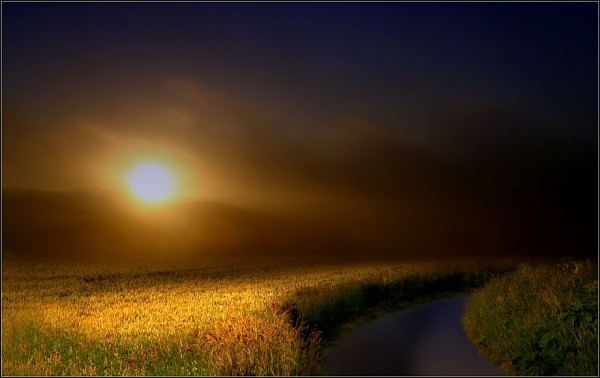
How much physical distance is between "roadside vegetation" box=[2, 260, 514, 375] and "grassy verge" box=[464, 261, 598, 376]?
5885mm

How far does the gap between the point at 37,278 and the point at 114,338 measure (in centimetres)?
2465

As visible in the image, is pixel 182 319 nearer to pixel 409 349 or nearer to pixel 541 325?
pixel 409 349

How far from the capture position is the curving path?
1719 cm

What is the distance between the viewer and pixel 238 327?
1484cm

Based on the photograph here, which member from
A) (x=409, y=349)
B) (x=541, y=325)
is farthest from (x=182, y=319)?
(x=541, y=325)

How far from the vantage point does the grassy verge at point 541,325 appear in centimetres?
1434

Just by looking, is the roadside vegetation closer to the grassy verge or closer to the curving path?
the curving path

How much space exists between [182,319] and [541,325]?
38.6 feet

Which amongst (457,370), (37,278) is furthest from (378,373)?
(37,278)

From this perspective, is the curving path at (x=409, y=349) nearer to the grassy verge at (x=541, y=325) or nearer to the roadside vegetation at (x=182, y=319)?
the grassy verge at (x=541, y=325)

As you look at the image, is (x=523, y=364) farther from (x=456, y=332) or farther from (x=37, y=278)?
(x=37, y=278)

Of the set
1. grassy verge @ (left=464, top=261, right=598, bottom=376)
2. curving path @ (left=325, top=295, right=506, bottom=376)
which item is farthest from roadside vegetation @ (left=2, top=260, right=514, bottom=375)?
grassy verge @ (left=464, top=261, right=598, bottom=376)

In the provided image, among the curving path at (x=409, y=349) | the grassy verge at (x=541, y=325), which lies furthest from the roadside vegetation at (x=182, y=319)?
the grassy verge at (x=541, y=325)

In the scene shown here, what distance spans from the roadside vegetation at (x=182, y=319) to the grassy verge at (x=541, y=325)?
5885 mm
